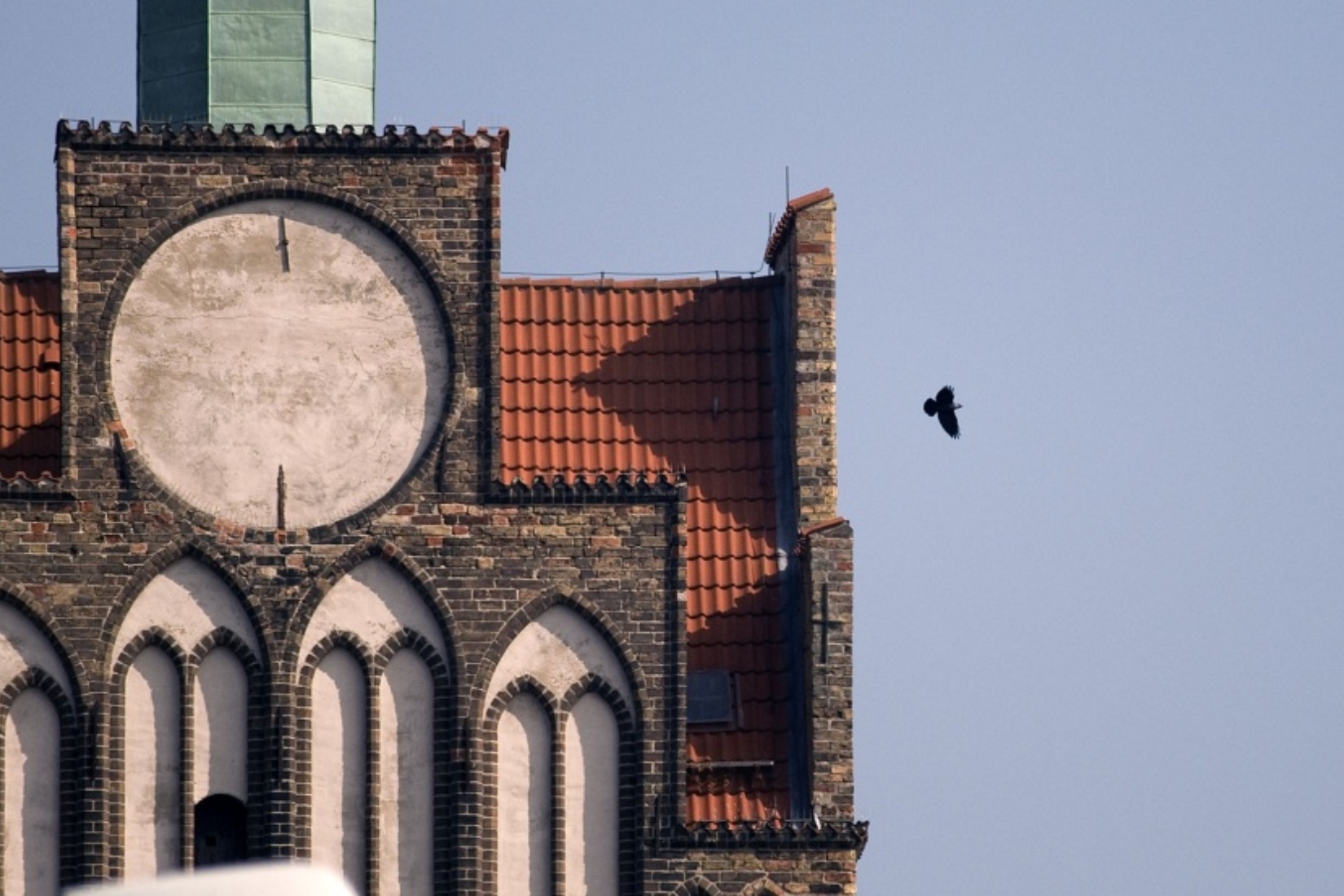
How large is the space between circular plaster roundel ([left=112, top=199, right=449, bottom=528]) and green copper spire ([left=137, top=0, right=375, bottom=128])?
10.9 ft

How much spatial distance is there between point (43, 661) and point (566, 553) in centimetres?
469

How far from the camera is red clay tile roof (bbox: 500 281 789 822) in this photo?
90.7 ft

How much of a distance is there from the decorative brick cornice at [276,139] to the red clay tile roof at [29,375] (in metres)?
2.08

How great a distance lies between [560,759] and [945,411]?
556 centimetres

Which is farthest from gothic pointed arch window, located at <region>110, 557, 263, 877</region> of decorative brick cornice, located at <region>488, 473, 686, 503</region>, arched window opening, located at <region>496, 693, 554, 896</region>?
decorative brick cornice, located at <region>488, 473, 686, 503</region>

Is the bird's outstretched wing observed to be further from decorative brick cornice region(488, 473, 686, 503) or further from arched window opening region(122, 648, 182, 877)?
arched window opening region(122, 648, 182, 877)

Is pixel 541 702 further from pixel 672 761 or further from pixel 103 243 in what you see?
pixel 103 243

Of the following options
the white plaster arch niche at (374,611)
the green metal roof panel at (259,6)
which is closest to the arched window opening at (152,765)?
the white plaster arch niche at (374,611)

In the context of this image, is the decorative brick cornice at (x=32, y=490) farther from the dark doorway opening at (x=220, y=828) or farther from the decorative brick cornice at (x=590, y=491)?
the decorative brick cornice at (x=590, y=491)

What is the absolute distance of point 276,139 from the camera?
90.7 feet

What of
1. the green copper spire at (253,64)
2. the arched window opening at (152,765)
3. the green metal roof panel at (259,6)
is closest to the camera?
the arched window opening at (152,765)

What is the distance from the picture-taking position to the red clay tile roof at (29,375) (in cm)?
2784

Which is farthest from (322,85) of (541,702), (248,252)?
(541,702)

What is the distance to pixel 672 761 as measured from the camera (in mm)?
26484
